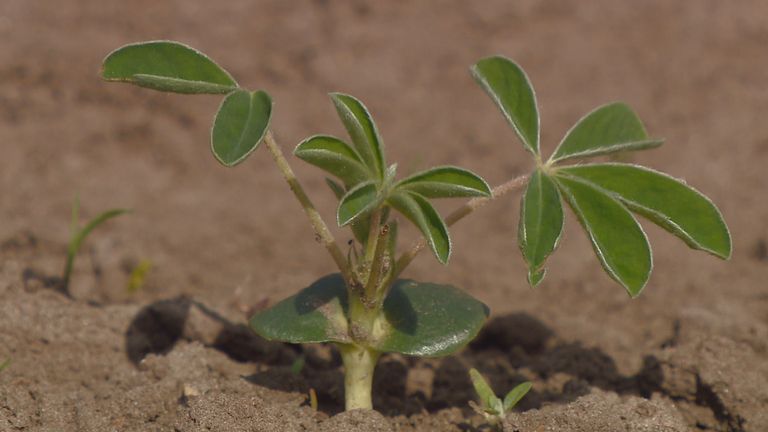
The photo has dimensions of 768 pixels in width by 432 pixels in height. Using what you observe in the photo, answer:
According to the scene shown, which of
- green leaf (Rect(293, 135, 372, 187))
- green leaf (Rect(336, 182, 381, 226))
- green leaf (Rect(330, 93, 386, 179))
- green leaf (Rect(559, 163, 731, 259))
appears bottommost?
green leaf (Rect(336, 182, 381, 226))

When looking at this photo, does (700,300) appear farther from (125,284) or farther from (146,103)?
(146,103)

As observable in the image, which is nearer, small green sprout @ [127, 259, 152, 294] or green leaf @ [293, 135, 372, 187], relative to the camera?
green leaf @ [293, 135, 372, 187]

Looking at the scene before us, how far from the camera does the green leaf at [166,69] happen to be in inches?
65.8

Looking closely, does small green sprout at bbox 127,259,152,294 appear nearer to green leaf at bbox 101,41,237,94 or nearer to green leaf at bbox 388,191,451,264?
green leaf at bbox 101,41,237,94

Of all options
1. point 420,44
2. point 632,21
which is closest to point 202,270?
point 420,44

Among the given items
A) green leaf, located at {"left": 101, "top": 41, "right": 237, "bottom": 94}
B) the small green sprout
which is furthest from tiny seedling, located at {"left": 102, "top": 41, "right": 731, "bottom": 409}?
the small green sprout

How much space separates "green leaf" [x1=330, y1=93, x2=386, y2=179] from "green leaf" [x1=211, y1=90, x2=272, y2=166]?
0.13m

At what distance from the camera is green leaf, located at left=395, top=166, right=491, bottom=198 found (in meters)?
1.56

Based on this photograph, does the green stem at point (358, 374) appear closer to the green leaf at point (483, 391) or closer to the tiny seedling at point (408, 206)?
the tiny seedling at point (408, 206)

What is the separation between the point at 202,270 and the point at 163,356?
94 centimetres

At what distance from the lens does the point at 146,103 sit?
12.4 feet

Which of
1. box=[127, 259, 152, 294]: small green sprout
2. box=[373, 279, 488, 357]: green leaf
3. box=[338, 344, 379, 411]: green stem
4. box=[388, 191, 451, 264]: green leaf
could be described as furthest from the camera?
box=[127, 259, 152, 294]: small green sprout

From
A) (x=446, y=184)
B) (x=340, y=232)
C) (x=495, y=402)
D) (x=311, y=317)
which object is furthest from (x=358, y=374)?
(x=340, y=232)

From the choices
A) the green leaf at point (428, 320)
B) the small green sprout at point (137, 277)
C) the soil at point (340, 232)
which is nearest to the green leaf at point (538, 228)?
the green leaf at point (428, 320)
